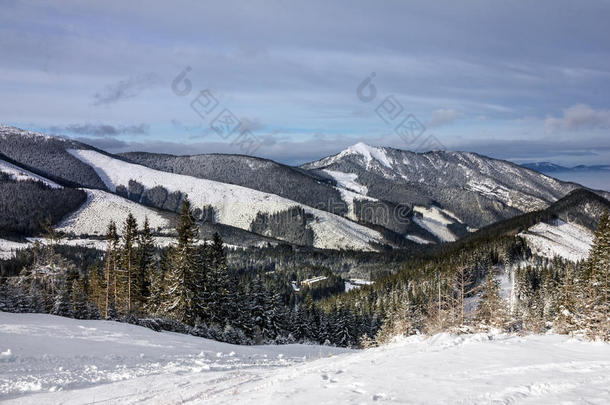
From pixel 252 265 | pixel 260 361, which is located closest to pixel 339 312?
pixel 260 361

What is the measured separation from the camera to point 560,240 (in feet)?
520

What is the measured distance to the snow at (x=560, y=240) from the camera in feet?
461

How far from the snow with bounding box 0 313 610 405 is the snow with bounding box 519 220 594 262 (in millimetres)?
145070

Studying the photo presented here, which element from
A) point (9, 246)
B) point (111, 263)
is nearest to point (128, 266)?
point (111, 263)

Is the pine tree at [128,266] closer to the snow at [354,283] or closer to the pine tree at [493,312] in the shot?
the pine tree at [493,312]

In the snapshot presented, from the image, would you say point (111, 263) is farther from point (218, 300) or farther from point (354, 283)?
point (354, 283)

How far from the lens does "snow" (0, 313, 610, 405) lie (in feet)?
27.8

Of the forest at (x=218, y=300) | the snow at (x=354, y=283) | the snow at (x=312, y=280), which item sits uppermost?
the forest at (x=218, y=300)

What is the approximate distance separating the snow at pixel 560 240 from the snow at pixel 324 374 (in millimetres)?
145070

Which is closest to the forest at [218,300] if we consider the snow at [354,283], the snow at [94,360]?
the snow at [94,360]

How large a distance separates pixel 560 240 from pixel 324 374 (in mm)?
178956

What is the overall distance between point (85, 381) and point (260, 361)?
Answer: 26.5 ft

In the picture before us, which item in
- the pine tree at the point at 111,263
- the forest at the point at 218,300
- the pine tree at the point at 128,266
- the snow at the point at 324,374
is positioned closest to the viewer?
the snow at the point at 324,374

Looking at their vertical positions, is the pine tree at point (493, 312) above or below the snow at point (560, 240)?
below
